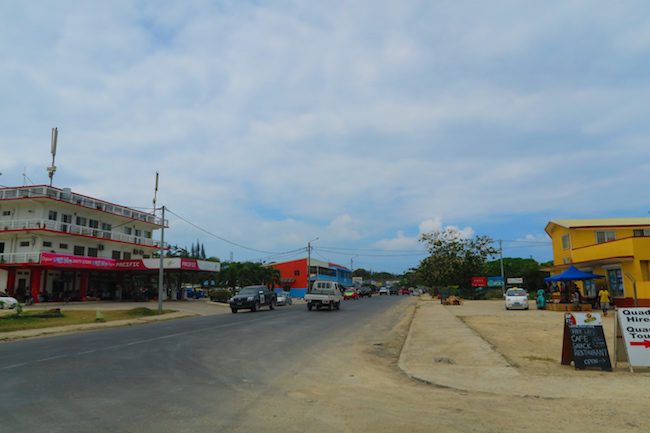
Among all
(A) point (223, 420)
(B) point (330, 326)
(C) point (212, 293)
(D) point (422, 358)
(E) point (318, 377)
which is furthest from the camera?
(C) point (212, 293)

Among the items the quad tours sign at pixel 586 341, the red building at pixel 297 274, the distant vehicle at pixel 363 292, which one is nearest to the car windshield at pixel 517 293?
the quad tours sign at pixel 586 341

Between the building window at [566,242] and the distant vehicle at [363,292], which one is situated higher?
the building window at [566,242]

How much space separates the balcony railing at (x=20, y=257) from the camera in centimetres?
4186

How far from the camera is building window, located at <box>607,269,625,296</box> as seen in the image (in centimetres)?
3037

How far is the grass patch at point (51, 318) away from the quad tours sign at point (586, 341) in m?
22.3

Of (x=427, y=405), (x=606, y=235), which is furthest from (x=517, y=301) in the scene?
(x=427, y=405)

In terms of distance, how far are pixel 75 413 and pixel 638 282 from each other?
99.6 feet

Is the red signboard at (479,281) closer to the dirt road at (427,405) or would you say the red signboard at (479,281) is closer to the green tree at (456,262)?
the green tree at (456,262)

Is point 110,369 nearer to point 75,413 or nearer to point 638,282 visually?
point 75,413

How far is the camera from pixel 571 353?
34.9ft

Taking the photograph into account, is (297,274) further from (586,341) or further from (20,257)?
(586,341)

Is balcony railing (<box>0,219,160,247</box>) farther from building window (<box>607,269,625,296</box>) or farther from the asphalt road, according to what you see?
building window (<box>607,269,625,296</box>)

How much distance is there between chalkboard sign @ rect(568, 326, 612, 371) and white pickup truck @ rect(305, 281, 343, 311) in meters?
24.0

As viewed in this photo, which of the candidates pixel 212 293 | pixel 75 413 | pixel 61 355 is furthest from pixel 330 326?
pixel 212 293
